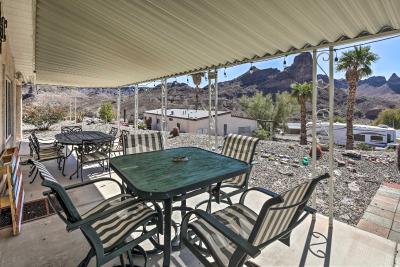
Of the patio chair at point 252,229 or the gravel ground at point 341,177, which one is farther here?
the gravel ground at point 341,177

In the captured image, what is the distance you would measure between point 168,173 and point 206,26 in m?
1.80

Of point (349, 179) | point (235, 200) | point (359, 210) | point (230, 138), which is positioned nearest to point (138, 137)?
point (230, 138)

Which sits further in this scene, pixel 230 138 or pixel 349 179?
pixel 349 179

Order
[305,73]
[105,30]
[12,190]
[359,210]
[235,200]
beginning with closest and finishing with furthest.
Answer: [12,190] < [105,30] < [235,200] < [359,210] < [305,73]

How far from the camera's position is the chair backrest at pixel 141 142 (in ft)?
12.0

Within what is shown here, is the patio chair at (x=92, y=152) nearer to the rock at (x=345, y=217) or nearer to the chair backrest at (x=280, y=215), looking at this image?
the chair backrest at (x=280, y=215)

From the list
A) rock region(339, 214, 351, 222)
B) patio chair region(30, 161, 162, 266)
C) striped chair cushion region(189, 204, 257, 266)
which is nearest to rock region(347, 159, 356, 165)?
rock region(339, 214, 351, 222)

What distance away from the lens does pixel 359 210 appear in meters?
4.80

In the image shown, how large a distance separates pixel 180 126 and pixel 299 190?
2622cm

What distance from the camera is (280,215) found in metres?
1.58

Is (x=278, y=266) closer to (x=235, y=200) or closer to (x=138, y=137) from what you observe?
(x=235, y=200)

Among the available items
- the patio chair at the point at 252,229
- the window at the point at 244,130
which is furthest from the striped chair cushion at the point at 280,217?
the window at the point at 244,130

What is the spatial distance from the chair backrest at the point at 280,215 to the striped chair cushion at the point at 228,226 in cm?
31

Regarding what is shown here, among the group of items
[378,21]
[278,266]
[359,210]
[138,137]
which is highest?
[378,21]
